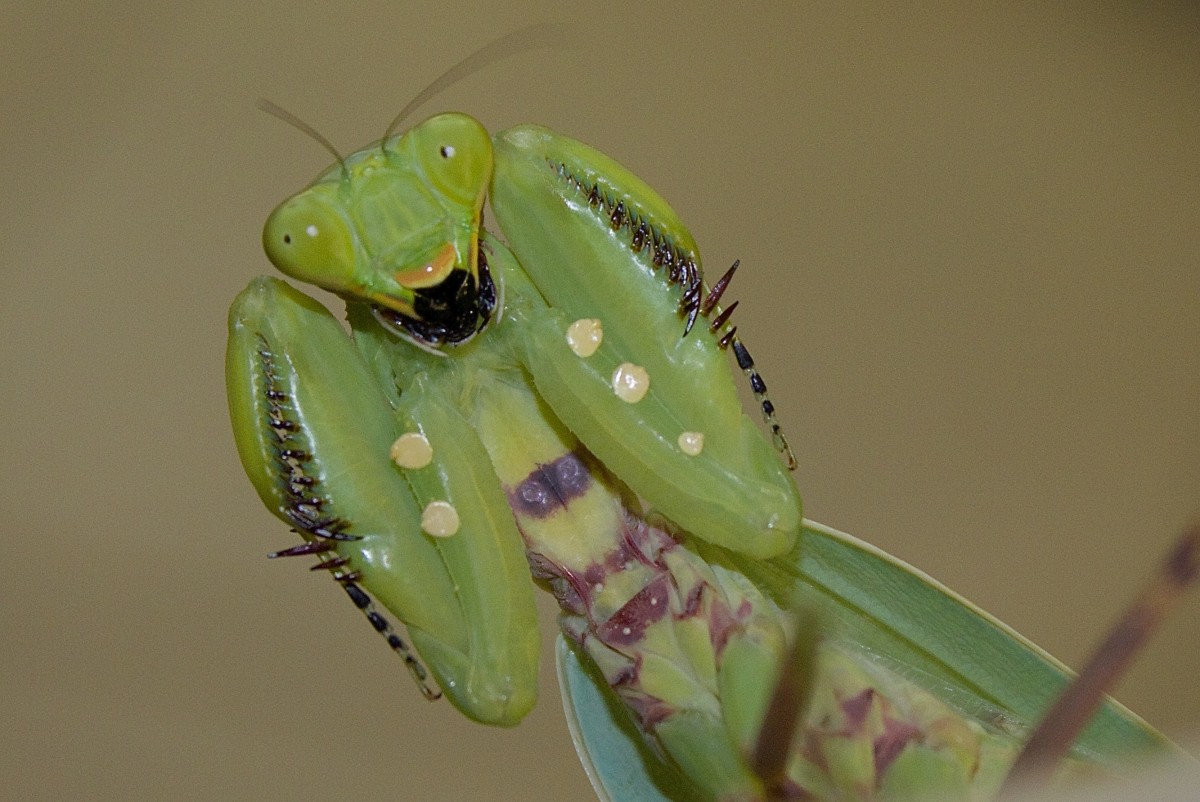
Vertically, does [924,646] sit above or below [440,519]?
below

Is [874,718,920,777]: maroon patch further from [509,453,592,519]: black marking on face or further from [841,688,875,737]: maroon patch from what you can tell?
[509,453,592,519]: black marking on face

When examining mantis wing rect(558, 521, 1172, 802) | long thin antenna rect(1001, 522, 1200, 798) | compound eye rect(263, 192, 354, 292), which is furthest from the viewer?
mantis wing rect(558, 521, 1172, 802)

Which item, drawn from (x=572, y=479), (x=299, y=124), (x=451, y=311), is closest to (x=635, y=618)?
(x=572, y=479)

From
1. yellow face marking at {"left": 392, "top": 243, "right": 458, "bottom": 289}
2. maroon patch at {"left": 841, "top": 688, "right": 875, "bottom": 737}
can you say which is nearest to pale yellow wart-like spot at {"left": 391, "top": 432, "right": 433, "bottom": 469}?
yellow face marking at {"left": 392, "top": 243, "right": 458, "bottom": 289}

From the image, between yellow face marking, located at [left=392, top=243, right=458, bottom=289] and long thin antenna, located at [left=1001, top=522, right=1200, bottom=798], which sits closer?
long thin antenna, located at [left=1001, top=522, right=1200, bottom=798]

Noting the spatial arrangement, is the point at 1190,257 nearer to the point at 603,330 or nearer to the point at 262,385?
the point at 603,330

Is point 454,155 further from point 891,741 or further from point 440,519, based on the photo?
point 891,741
